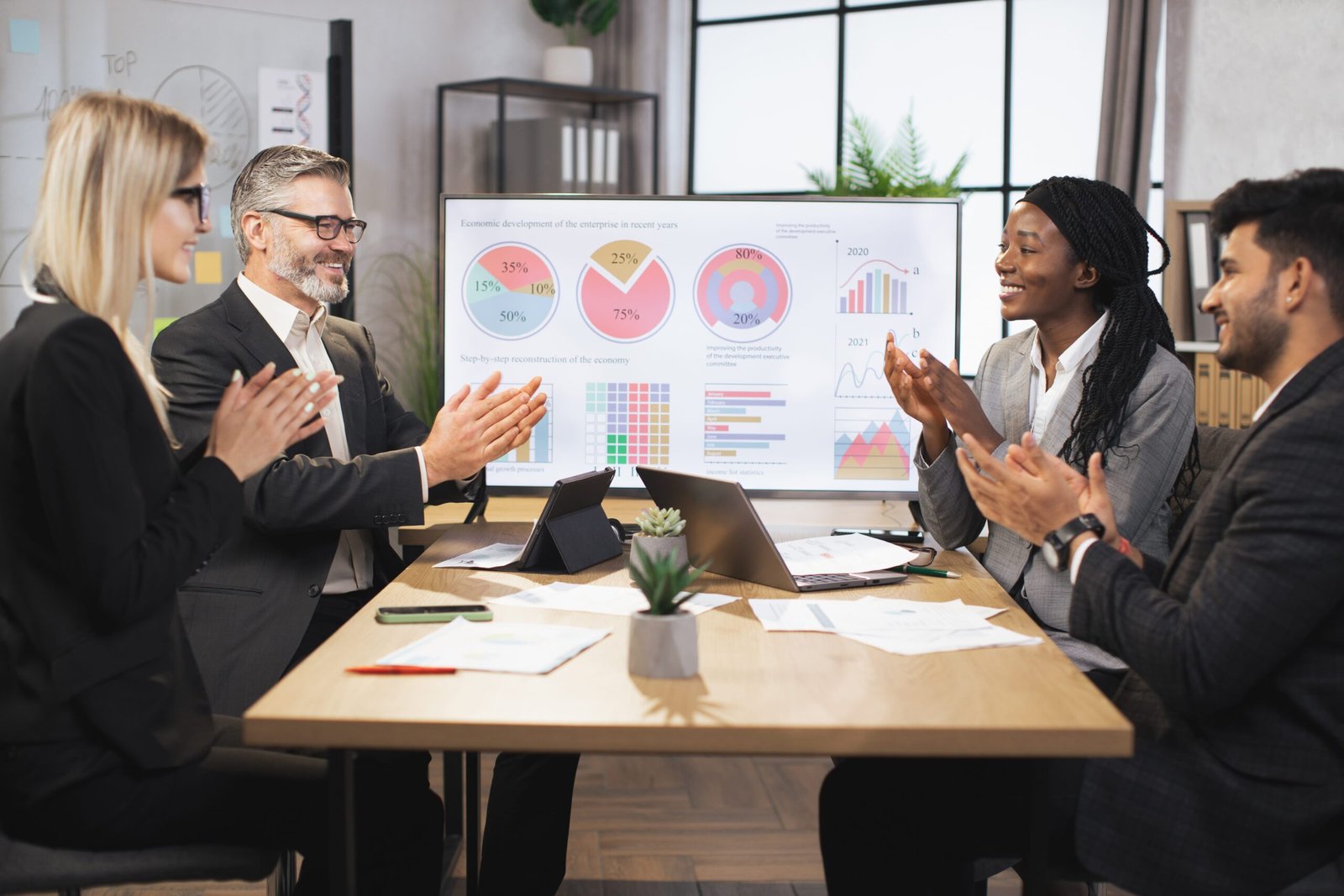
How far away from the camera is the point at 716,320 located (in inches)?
105

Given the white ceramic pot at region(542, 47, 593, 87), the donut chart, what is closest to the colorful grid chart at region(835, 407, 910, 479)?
the donut chart

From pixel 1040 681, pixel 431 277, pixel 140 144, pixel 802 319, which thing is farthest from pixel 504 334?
pixel 431 277

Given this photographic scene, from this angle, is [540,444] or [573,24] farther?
[573,24]

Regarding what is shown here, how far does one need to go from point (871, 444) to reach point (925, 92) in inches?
107

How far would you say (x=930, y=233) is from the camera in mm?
2682

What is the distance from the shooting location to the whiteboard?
364cm

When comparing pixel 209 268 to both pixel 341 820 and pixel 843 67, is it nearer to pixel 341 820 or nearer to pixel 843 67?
pixel 843 67

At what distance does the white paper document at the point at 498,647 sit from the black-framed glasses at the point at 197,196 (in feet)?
2.17

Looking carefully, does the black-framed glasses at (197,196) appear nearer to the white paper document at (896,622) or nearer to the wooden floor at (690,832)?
the white paper document at (896,622)

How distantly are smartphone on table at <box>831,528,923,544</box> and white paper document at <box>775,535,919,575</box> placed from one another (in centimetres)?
10

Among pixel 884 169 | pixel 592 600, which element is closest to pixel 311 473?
pixel 592 600

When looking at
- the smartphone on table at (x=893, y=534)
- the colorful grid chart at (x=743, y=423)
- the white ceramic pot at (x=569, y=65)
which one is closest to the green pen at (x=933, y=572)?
the smartphone on table at (x=893, y=534)

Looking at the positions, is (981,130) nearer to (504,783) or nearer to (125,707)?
(504,783)

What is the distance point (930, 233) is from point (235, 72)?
2.45 meters
